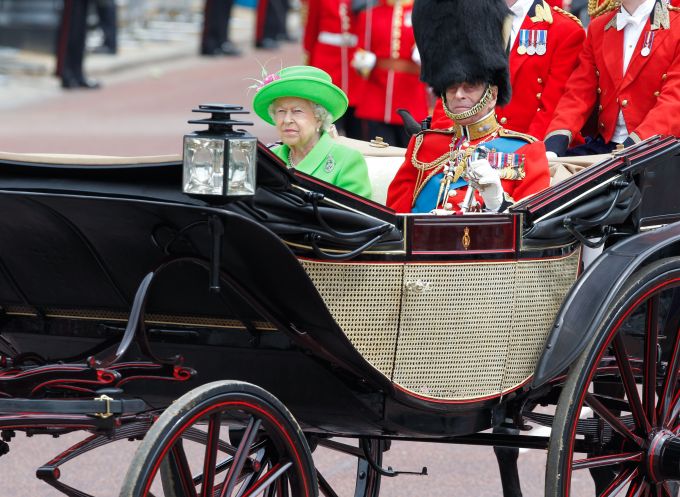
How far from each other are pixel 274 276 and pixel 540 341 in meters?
0.85

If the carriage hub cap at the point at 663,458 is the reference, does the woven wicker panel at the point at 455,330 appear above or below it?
above

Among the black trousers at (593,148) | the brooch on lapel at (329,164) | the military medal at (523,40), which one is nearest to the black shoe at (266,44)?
the military medal at (523,40)

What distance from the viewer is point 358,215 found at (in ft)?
10.2

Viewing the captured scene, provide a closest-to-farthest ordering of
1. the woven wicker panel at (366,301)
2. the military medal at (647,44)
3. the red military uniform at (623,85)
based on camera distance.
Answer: the woven wicker panel at (366,301)
the red military uniform at (623,85)
the military medal at (647,44)

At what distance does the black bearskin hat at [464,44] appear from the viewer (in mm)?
3791

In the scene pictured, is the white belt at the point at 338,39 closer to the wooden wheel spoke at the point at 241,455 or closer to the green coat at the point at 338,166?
the green coat at the point at 338,166

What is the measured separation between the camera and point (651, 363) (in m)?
3.74

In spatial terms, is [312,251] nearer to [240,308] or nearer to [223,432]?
[240,308]

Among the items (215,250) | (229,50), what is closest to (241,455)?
(215,250)

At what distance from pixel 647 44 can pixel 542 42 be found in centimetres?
43

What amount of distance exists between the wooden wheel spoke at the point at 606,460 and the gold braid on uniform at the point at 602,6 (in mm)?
1521

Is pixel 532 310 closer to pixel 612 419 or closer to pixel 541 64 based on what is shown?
pixel 612 419

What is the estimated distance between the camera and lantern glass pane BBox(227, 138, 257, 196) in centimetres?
282

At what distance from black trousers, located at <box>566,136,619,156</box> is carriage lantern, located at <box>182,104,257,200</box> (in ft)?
6.26
